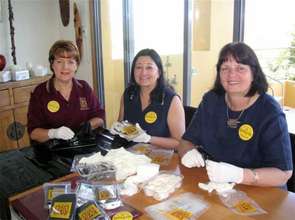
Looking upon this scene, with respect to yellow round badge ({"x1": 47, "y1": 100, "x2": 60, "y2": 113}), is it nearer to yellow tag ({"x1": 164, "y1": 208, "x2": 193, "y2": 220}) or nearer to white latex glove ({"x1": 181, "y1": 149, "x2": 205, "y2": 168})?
white latex glove ({"x1": 181, "y1": 149, "x2": 205, "y2": 168})

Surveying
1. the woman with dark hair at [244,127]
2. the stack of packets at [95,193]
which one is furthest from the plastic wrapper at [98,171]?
the woman with dark hair at [244,127]

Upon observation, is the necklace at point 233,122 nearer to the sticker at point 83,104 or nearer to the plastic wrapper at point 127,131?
the plastic wrapper at point 127,131

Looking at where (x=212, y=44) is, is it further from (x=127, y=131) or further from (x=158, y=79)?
(x=127, y=131)

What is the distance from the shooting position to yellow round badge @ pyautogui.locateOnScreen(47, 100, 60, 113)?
1.91 metres

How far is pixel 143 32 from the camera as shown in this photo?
135 inches

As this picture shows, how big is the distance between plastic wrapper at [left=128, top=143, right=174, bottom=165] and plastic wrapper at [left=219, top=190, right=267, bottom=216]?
355mm

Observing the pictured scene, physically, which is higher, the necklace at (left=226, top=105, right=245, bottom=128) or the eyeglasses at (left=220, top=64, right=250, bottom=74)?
the eyeglasses at (left=220, top=64, right=250, bottom=74)

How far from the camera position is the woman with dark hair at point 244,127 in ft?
4.00

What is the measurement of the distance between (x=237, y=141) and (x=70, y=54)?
116 cm

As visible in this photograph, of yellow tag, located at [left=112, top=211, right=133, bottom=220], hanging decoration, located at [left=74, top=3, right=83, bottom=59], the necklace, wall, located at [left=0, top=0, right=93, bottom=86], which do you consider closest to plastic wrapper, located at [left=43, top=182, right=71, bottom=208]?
yellow tag, located at [left=112, top=211, right=133, bottom=220]

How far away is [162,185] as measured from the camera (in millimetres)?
1126

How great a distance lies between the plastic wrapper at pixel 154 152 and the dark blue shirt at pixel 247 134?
0.53 feet

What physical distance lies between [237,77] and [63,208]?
89 cm

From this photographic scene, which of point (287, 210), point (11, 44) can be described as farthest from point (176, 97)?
point (11, 44)
